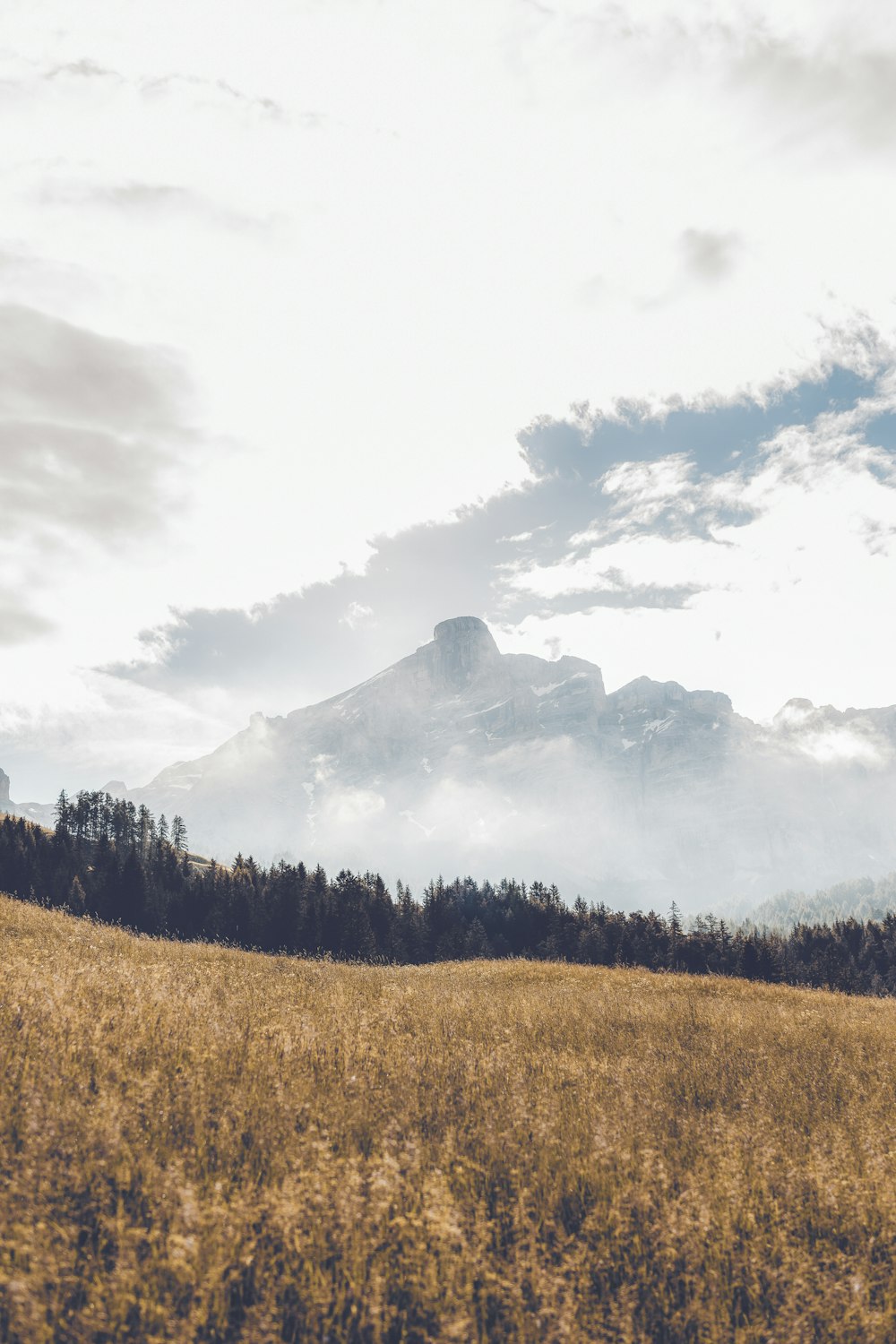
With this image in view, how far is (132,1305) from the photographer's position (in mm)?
3918

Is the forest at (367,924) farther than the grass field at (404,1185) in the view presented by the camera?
Yes

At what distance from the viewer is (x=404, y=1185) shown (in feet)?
16.5

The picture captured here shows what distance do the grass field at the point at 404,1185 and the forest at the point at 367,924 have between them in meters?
55.2

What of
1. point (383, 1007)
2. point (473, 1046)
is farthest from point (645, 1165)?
point (383, 1007)

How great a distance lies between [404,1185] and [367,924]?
6680 centimetres

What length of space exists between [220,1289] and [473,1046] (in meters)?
4.97

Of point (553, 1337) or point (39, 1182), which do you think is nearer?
point (553, 1337)

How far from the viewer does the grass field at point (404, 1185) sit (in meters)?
4.08

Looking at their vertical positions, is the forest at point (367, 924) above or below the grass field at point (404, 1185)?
below

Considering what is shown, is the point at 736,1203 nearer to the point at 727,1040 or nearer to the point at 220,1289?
the point at 220,1289

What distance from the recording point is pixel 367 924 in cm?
6769

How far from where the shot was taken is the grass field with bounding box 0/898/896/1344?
408 cm

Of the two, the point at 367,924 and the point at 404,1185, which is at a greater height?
the point at 404,1185

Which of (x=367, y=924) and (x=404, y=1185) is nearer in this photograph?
(x=404, y=1185)
